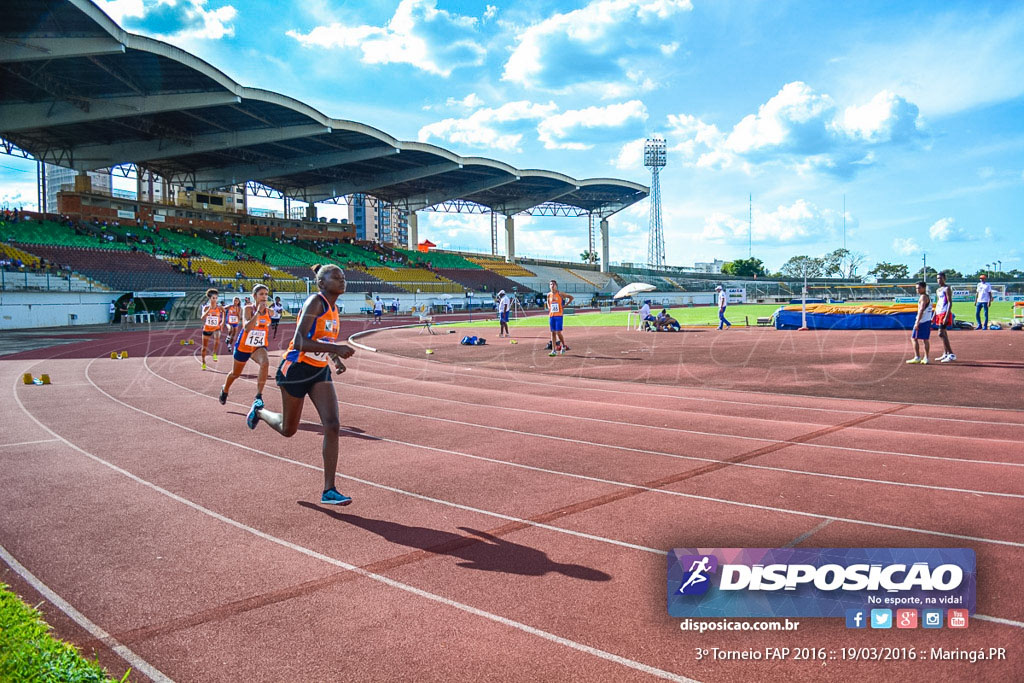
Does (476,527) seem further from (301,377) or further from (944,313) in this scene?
(944,313)

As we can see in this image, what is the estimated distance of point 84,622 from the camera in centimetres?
352

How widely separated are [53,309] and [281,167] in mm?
27344

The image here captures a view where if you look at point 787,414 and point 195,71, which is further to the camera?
point 195,71

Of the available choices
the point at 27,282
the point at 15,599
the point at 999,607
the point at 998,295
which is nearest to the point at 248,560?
the point at 15,599

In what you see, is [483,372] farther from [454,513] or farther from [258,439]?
[454,513]

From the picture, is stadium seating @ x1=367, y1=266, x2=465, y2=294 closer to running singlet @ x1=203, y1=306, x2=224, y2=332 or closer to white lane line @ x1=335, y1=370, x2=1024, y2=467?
running singlet @ x1=203, y1=306, x2=224, y2=332

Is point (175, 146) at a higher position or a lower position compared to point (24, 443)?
higher

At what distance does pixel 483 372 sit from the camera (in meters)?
16.0

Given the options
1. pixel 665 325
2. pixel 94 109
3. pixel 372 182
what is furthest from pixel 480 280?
pixel 665 325

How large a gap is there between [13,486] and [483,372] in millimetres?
10687

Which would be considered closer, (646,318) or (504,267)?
(646,318)

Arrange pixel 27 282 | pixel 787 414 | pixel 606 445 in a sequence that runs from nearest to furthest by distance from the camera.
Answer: pixel 606 445 < pixel 787 414 < pixel 27 282

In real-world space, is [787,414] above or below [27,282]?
below

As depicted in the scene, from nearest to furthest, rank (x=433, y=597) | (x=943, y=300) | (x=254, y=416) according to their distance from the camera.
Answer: (x=433, y=597) < (x=254, y=416) < (x=943, y=300)
